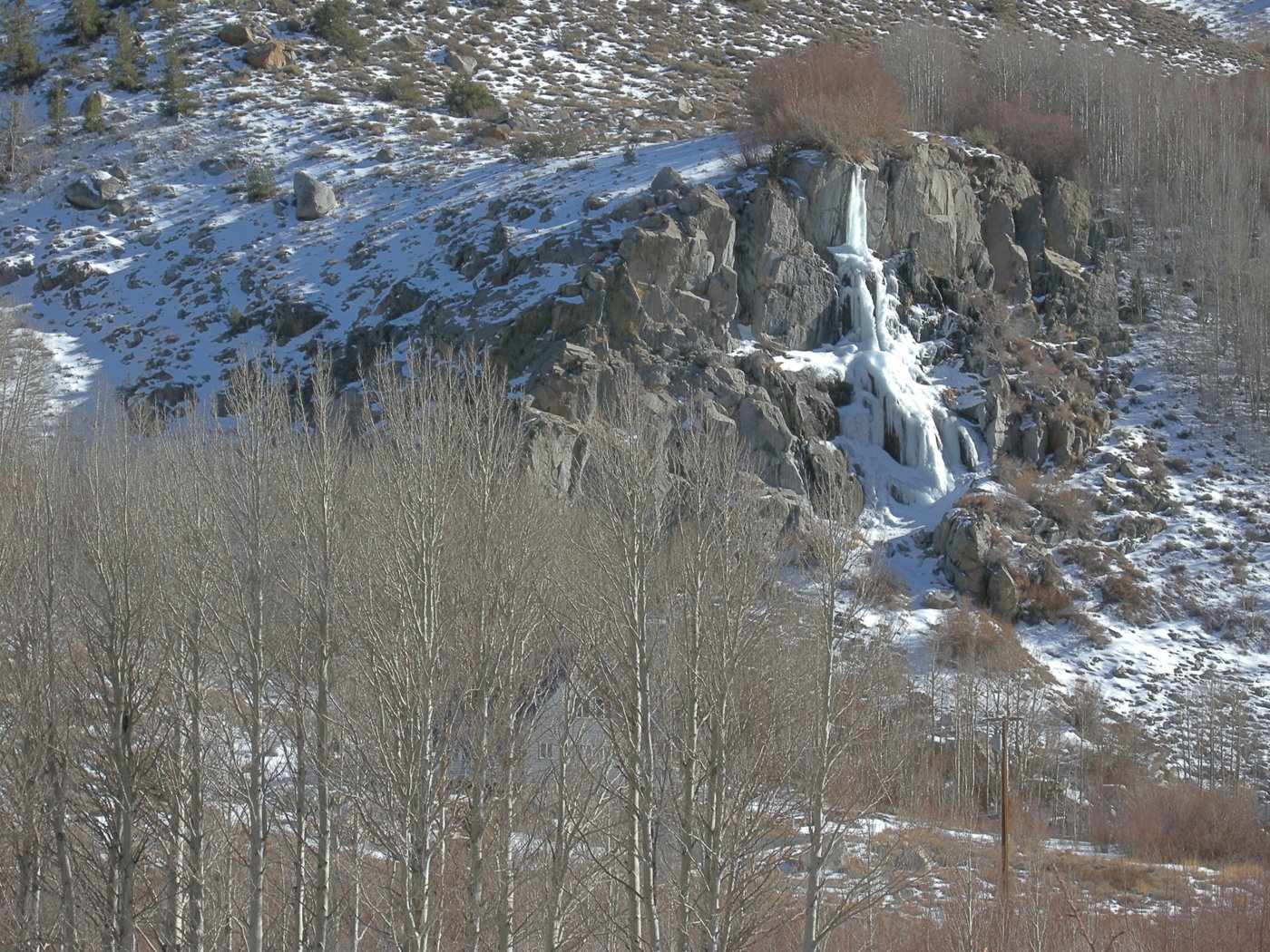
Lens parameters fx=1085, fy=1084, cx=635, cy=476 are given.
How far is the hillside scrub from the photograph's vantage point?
4212cm

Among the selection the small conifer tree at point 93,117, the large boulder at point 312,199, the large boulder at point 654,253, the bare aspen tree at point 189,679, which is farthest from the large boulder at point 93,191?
the bare aspen tree at point 189,679

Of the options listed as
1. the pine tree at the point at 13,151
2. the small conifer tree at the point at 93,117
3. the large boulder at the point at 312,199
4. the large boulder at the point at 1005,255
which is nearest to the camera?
the large boulder at the point at 312,199

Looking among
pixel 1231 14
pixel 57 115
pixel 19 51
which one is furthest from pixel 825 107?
pixel 1231 14

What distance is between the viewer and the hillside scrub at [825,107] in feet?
138

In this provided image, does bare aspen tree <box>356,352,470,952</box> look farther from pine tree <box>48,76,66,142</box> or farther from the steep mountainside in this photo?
pine tree <box>48,76,66,142</box>

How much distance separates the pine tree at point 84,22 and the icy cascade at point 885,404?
140 ft

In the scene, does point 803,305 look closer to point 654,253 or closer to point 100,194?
point 654,253

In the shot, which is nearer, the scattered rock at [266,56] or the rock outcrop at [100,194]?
the rock outcrop at [100,194]

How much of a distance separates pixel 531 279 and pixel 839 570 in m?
24.3

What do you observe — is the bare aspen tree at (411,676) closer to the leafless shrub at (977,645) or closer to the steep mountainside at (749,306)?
the steep mountainside at (749,306)

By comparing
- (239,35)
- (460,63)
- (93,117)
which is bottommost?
(93,117)

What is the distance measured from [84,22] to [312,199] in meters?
24.4

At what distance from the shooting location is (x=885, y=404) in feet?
126

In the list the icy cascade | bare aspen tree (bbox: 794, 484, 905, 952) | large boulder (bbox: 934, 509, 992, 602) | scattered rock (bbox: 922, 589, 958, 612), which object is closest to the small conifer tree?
the icy cascade
